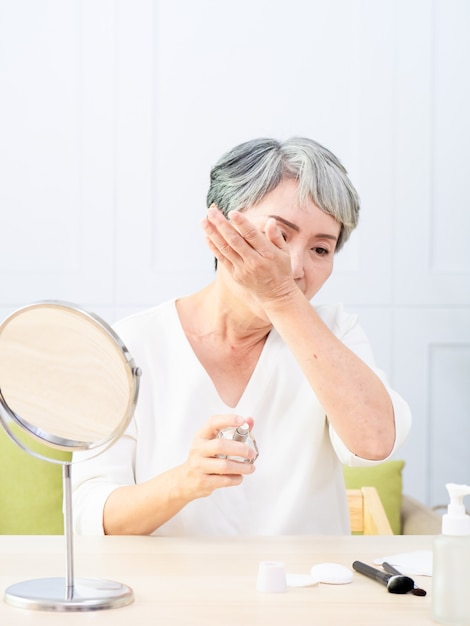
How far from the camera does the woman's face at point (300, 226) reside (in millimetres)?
1495

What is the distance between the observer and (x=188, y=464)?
1248 mm

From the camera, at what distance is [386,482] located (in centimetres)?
246

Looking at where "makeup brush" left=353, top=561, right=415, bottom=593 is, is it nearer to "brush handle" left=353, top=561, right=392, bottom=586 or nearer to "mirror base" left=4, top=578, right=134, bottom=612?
"brush handle" left=353, top=561, right=392, bottom=586

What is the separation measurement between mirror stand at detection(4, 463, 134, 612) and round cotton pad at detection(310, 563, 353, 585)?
0.22 metres

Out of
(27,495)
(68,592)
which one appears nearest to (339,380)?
(68,592)

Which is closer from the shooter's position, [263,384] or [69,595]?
[69,595]

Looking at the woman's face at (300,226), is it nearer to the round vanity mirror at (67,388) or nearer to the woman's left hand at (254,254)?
the woman's left hand at (254,254)

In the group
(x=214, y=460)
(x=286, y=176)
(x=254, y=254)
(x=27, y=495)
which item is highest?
(x=286, y=176)

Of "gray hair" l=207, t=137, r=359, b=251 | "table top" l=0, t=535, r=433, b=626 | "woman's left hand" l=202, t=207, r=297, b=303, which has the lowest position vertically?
"table top" l=0, t=535, r=433, b=626

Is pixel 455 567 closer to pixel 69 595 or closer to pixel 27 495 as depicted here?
Answer: pixel 69 595

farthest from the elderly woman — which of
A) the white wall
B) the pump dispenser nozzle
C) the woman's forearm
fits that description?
the white wall

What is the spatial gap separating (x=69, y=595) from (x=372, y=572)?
1.13 ft

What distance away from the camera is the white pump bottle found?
2.87 feet

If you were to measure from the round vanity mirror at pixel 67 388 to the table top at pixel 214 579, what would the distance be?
0.09ft
